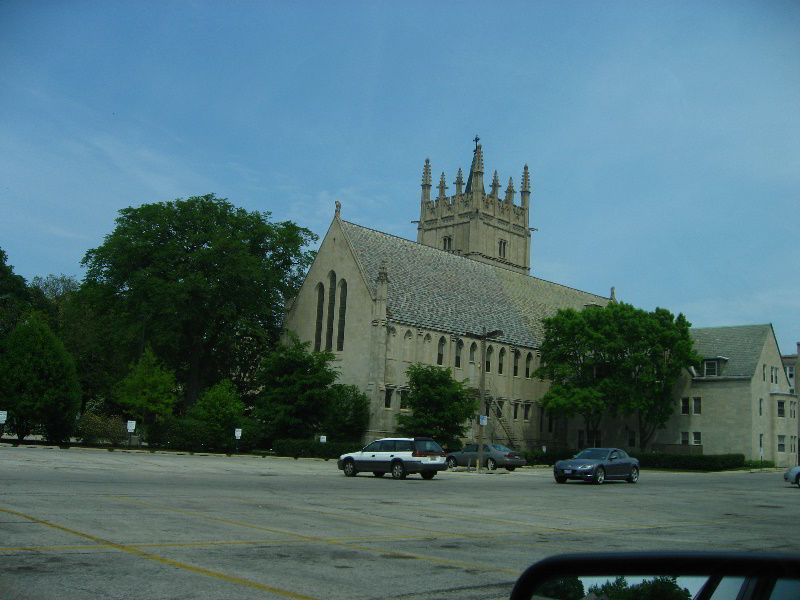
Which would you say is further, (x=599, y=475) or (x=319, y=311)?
(x=319, y=311)

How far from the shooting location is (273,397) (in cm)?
5469

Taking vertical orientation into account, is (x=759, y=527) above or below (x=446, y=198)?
below

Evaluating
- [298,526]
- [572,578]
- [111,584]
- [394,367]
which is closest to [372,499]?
[298,526]

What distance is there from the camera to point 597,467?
33.9 m

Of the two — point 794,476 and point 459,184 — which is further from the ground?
point 459,184

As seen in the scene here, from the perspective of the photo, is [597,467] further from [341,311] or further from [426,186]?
[426,186]

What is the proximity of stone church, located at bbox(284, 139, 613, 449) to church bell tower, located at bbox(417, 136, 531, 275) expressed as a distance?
69.7 ft

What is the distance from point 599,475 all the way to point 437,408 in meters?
21.0

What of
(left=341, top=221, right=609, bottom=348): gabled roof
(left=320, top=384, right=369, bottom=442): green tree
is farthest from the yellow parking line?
(left=341, top=221, right=609, bottom=348): gabled roof

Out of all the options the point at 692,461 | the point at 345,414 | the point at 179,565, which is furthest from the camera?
the point at 692,461

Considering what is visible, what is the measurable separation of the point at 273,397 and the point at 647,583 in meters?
53.0

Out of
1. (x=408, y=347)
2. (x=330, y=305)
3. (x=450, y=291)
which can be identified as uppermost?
(x=450, y=291)

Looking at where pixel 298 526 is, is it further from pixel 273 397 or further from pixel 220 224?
pixel 220 224

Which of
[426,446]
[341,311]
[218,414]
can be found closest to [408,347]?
[341,311]
